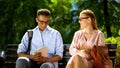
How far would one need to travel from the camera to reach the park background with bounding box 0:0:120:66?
1908cm

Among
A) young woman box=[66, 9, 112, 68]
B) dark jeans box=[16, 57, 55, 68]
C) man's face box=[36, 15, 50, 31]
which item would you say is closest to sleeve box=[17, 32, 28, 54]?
man's face box=[36, 15, 50, 31]

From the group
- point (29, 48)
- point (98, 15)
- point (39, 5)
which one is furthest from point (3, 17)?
point (29, 48)

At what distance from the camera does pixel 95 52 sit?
724 cm

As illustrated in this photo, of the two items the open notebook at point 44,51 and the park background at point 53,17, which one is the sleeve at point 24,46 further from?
the park background at point 53,17

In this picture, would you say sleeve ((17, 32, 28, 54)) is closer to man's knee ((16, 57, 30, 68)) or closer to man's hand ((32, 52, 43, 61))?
man's hand ((32, 52, 43, 61))

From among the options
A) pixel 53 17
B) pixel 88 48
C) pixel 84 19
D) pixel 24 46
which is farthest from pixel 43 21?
pixel 53 17

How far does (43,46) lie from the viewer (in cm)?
794

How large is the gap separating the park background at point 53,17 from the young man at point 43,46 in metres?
11.0

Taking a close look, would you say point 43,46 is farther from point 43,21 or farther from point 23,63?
point 23,63

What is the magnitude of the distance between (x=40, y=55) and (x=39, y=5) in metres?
14.0

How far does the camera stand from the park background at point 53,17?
1908 cm

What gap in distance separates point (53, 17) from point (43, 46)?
15.3 metres

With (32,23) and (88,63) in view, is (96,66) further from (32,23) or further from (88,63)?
(32,23)

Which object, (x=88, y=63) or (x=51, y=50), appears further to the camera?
(x=51, y=50)
